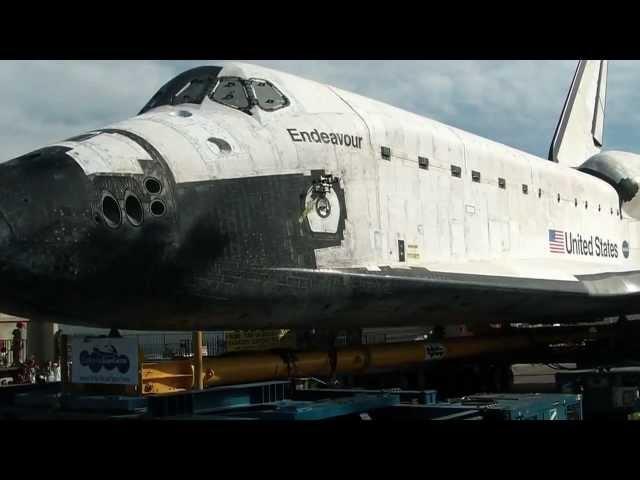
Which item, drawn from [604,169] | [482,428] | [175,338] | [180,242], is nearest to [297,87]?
[180,242]

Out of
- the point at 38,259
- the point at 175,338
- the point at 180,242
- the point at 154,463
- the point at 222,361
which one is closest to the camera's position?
the point at 154,463

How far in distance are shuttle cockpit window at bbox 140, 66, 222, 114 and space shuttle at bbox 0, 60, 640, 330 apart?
2cm

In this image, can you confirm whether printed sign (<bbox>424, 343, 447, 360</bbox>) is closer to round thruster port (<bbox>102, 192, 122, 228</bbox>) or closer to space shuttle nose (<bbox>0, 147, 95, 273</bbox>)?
Answer: round thruster port (<bbox>102, 192, 122, 228</bbox>)

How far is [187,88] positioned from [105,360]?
1.97 meters

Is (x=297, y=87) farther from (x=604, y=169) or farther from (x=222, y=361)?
(x=604, y=169)

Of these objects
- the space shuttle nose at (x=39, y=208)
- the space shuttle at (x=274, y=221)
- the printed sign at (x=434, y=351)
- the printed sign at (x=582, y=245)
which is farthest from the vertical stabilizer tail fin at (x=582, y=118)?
the space shuttle nose at (x=39, y=208)

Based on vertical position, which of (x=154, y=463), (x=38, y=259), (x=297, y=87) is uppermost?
(x=297, y=87)

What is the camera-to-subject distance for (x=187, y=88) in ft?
16.9

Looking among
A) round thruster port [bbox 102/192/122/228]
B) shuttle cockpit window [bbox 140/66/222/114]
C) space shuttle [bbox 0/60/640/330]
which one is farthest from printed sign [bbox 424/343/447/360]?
round thruster port [bbox 102/192/122/228]

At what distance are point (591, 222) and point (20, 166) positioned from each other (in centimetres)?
737

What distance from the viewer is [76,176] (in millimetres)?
3621

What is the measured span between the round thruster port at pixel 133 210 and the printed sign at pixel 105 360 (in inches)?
29.3

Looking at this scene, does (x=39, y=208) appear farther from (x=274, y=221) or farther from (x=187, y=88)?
(x=187, y=88)

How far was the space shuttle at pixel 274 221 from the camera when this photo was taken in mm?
3611
